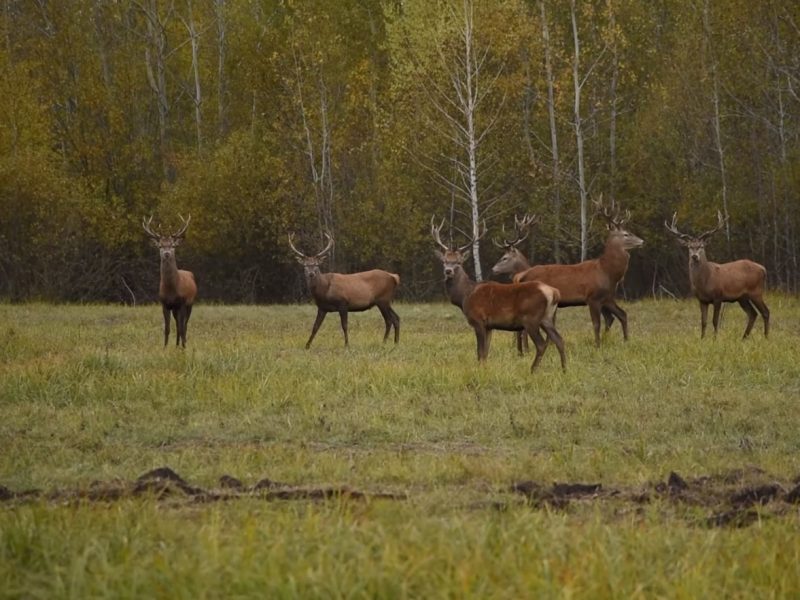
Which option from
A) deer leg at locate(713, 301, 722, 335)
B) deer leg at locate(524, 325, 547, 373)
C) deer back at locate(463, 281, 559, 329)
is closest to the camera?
deer leg at locate(524, 325, 547, 373)

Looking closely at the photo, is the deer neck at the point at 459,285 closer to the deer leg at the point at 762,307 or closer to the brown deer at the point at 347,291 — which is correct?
the brown deer at the point at 347,291

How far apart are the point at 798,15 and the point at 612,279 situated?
14.2 meters

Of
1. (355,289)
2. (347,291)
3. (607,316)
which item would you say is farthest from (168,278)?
(607,316)

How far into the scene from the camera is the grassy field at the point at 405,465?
205 inches

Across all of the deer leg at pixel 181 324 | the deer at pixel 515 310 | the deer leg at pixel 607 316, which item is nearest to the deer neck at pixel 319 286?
the deer leg at pixel 181 324

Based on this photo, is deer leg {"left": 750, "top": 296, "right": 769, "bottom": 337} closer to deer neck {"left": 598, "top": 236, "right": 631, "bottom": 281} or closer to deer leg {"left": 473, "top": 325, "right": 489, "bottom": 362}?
deer neck {"left": 598, "top": 236, "right": 631, "bottom": 281}

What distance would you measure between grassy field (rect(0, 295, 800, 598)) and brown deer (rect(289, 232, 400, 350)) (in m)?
0.97

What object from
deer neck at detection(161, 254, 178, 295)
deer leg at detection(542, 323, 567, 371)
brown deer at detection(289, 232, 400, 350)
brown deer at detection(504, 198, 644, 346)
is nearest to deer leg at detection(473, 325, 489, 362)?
deer leg at detection(542, 323, 567, 371)

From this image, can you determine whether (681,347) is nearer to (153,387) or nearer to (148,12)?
(153,387)

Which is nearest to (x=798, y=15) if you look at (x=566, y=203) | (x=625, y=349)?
(x=566, y=203)

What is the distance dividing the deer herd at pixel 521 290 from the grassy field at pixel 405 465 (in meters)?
0.42

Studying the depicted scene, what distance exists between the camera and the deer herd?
14.0 metres

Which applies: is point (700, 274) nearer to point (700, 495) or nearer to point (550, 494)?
point (700, 495)

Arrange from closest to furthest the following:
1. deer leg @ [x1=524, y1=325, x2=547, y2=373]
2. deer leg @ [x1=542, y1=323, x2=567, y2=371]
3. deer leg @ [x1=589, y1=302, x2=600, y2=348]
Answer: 1. deer leg @ [x1=524, y1=325, x2=547, y2=373]
2. deer leg @ [x1=542, y1=323, x2=567, y2=371]
3. deer leg @ [x1=589, y1=302, x2=600, y2=348]
